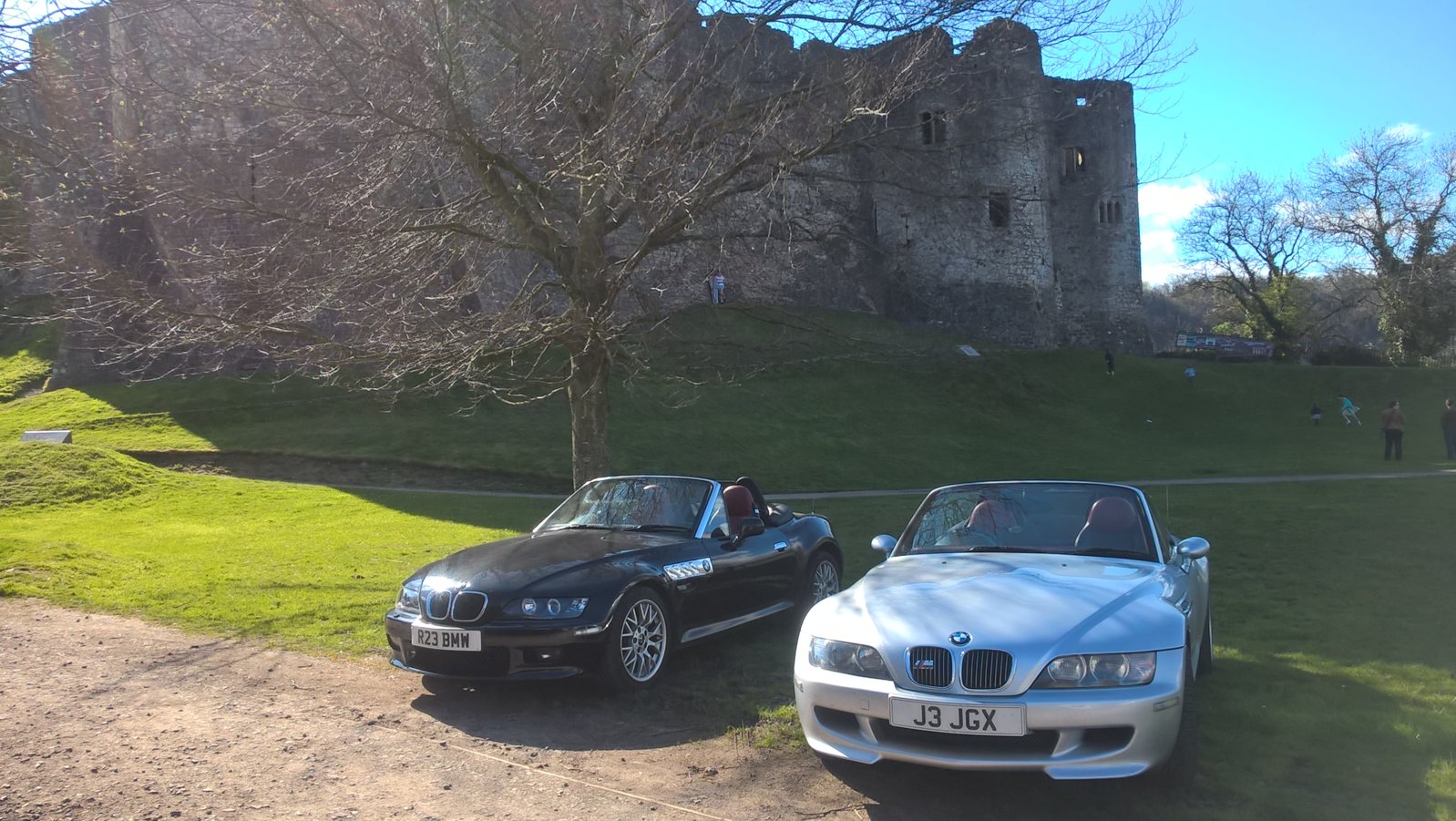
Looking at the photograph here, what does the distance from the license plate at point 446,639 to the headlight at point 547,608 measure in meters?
0.24

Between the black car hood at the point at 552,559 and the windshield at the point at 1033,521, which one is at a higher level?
the windshield at the point at 1033,521

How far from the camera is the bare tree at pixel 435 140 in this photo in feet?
27.5

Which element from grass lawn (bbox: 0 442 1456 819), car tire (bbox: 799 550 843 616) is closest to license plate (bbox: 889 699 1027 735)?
grass lawn (bbox: 0 442 1456 819)

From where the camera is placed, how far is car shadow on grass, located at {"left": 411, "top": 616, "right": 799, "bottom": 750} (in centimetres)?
534

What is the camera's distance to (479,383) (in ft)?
30.8

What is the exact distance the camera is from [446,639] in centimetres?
580

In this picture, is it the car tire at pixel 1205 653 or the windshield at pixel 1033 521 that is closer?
the windshield at pixel 1033 521

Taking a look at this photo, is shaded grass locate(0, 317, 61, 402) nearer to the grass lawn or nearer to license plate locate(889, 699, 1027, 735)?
the grass lawn

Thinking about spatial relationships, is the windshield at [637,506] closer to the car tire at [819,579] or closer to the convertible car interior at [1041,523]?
the car tire at [819,579]

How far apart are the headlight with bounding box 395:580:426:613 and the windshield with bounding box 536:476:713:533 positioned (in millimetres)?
1297

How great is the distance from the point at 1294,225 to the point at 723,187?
196 ft

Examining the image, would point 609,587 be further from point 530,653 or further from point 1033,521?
point 1033,521

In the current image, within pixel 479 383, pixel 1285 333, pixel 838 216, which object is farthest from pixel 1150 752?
pixel 1285 333

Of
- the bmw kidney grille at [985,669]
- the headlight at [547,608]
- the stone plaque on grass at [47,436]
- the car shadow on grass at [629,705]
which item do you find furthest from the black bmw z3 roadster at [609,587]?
the stone plaque on grass at [47,436]
